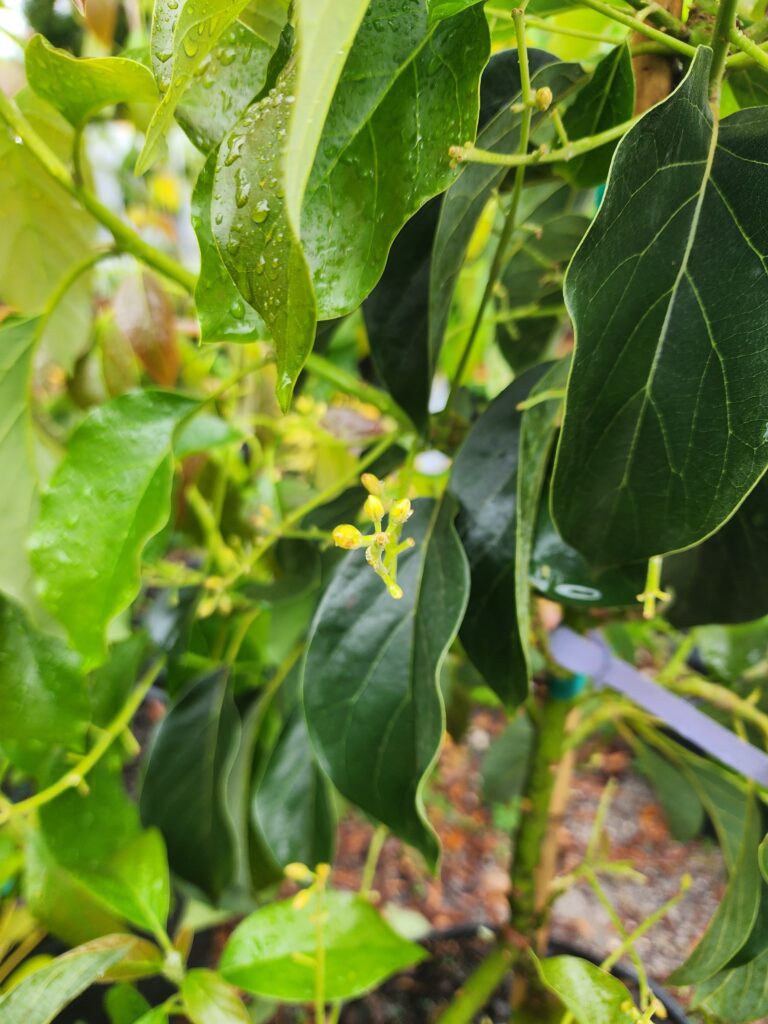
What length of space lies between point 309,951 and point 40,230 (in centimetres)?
47

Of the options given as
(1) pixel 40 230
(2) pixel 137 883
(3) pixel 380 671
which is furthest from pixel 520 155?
(2) pixel 137 883

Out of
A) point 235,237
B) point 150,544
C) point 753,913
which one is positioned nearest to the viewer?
point 235,237

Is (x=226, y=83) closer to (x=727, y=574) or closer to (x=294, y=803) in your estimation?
(x=727, y=574)

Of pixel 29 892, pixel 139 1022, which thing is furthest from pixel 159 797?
pixel 139 1022

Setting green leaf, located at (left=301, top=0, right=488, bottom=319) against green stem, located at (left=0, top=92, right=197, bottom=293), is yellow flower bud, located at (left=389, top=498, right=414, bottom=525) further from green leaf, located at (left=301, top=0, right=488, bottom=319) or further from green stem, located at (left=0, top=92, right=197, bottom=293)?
green stem, located at (left=0, top=92, right=197, bottom=293)

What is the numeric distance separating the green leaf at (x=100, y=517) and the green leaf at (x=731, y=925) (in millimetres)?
316

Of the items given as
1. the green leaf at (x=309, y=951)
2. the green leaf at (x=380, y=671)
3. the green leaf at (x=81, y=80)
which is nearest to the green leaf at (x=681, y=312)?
the green leaf at (x=380, y=671)

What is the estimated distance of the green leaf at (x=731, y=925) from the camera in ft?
1.03

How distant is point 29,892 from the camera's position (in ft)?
1.52

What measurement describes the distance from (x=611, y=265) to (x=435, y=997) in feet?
2.00

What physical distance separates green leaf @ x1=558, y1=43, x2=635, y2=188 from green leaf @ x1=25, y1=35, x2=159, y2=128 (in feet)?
0.61

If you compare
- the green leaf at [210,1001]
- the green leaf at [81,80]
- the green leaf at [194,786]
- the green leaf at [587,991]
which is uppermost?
the green leaf at [81,80]

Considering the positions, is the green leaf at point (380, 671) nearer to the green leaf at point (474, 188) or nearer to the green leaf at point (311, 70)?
the green leaf at point (474, 188)

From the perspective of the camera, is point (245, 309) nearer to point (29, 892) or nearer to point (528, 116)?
point (528, 116)
